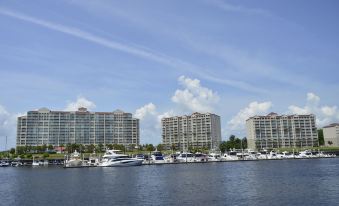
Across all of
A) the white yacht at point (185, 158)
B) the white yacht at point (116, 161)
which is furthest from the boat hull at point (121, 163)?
the white yacht at point (185, 158)

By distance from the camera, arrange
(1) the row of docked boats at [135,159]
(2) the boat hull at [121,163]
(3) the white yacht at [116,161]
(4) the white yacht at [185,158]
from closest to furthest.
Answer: (2) the boat hull at [121,163] → (3) the white yacht at [116,161] → (1) the row of docked boats at [135,159] → (4) the white yacht at [185,158]

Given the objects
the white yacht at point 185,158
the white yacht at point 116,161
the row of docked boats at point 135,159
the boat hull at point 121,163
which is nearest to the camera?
the boat hull at point 121,163

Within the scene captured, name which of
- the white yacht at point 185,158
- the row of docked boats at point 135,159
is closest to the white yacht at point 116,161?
the row of docked boats at point 135,159

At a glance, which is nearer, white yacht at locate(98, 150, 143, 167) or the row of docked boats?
white yacht at locate(98, 150, 143, 167)

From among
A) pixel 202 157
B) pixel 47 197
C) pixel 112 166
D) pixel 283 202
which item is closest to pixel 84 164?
pixel 112 166

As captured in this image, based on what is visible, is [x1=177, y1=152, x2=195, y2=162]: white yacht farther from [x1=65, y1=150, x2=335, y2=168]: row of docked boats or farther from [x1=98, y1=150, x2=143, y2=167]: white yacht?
[x1=98, y1=150, x2=143, y2=167]: white yacht

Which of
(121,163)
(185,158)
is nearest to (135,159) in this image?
(121,163)

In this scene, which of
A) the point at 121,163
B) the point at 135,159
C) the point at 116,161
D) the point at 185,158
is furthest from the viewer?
the point at 185,158

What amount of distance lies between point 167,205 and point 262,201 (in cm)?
1389

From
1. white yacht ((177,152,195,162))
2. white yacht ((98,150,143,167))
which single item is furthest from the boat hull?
white yacht ((177,152,195,162))

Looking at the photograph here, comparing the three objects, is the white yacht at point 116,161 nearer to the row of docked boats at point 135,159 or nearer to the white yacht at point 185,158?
the row of docked boats at point 135,159

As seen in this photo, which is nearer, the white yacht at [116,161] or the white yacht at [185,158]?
the white yacht at [116,161]

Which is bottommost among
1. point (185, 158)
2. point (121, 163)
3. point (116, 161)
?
point (121, 163)

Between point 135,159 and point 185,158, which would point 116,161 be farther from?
point 185,158
